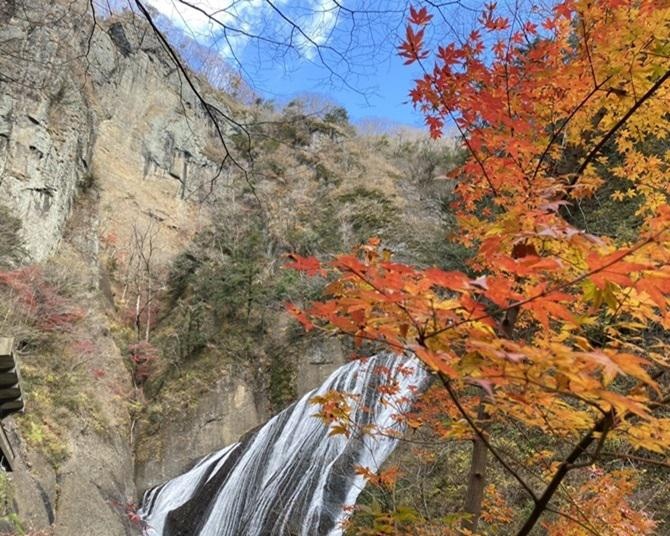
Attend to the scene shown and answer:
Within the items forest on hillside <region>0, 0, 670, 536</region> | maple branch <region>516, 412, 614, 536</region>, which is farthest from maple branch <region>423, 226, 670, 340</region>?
maple branch <region>516, 412, 614, 536</region>

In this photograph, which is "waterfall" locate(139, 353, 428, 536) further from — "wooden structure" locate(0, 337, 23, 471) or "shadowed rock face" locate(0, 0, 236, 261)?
"shadowed rock face" locate(0, 0, 236, 261)

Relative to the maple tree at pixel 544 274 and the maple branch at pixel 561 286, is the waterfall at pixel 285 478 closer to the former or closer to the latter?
the maple tree at pixel 544 274

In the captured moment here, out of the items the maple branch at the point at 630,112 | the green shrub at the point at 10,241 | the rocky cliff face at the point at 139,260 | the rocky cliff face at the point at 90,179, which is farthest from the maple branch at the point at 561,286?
the green shrub at the point at 10,241

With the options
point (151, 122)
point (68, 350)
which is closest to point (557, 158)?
point (68, 350)

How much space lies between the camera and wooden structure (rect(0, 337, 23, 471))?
3.46 m

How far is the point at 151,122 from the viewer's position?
22.8 meters

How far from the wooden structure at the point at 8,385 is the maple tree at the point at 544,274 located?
2.57 m

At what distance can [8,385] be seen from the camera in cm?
396

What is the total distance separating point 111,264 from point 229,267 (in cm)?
558

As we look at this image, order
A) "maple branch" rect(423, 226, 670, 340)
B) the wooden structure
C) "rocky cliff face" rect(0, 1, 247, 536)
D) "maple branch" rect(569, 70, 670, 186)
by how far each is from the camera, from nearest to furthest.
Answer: "maple branch" rect(423, 226, 670, 340)
"maple branch" rect(569, 70, 670, 186)
the wooden structure
"rocky cliff face" rect(0, 1, 247, 536)

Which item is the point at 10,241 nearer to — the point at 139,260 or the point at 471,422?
A: the point at 139,260

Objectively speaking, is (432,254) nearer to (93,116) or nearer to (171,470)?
(171,470)

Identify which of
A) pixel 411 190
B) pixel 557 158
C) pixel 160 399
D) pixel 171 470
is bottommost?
pixel 171 470

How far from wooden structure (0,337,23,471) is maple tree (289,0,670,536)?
2568mm
